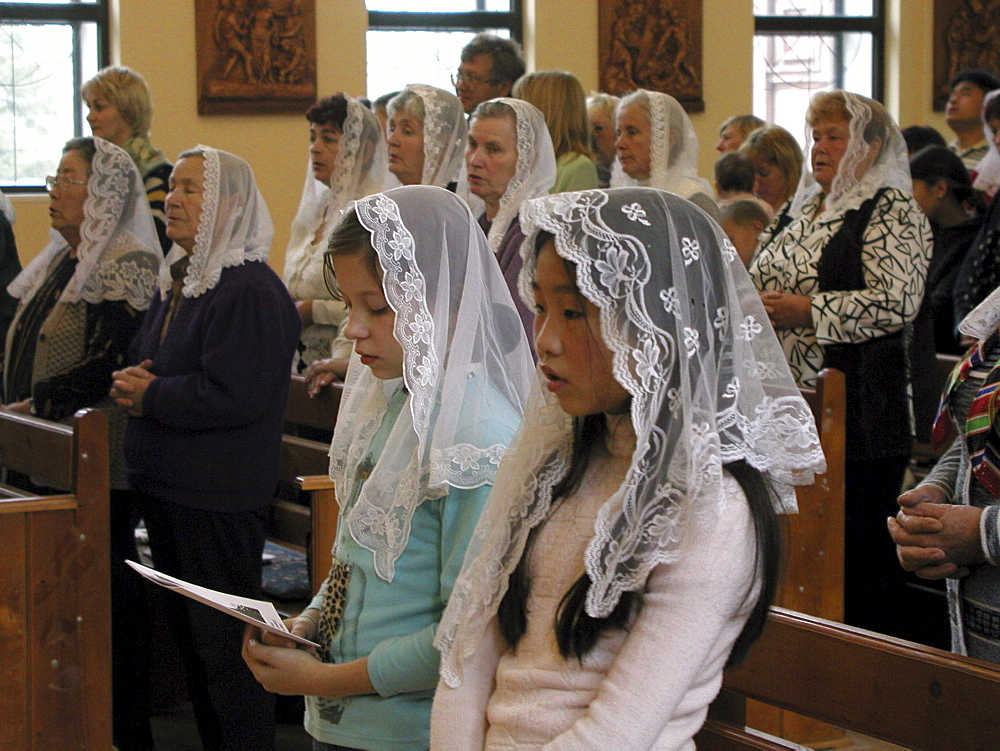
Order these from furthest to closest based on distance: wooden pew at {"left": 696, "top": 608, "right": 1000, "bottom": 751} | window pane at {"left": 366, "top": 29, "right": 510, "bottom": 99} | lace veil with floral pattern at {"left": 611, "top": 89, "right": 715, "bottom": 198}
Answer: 1. window pane at {"left": 366, "top": 29, "right": 510, "bottom": 99}
2. lace veil with floral pattern at {"left": 611, "top": 89, "right": 715, "bottom": 198}
3. wooden pew at {"left": 696, "top": 608, "right": 1000, "bottom": 751}

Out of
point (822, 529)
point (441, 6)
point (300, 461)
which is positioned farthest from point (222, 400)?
point (441, 6)

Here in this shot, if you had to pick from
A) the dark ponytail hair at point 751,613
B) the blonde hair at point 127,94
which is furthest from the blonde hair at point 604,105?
the dark ponytail hair at point 751,613

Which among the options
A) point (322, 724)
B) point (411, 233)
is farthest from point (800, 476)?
point (322, 724)

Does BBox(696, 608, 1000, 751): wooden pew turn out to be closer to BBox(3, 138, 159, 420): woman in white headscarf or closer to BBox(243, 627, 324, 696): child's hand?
BBox(243, 627, 324, 696): child's hand

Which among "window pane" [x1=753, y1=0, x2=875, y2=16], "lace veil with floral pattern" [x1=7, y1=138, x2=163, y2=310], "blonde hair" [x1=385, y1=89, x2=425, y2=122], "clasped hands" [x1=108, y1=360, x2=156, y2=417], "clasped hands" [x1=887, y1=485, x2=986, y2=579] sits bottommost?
"clasped hands" [x1=887, y1=485, x2=986, y2=579]

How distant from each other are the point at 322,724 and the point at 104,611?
1.52 meters

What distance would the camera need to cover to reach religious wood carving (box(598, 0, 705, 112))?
28.6ft

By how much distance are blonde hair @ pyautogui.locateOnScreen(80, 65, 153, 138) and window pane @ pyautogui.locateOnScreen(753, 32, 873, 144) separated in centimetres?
544

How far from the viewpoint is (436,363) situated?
1944 millimetres

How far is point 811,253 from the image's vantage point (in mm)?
3809

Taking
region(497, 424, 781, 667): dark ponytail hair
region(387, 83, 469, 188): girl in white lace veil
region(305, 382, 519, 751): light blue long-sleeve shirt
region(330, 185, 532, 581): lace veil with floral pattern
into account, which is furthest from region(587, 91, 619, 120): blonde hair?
region(497, 424, 781, 667): dark ponytail hair

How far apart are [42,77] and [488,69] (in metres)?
4.14

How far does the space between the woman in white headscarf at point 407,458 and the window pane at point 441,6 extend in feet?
23.0

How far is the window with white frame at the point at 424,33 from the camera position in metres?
8.70
